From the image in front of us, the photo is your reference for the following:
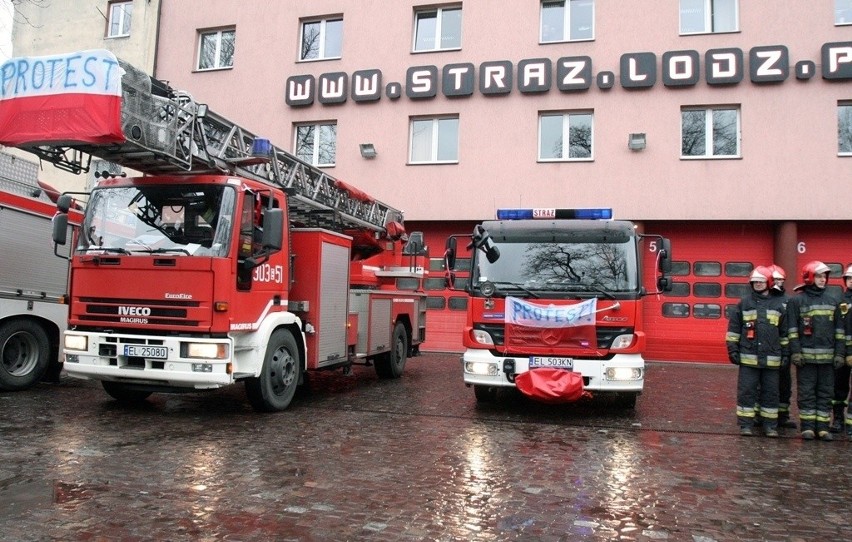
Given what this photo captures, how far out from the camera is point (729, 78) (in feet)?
46.6

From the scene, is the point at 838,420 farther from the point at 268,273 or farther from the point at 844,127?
the point at 844,127

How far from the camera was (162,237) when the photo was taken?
22.2 ft

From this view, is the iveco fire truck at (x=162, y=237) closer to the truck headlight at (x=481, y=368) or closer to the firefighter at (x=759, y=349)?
the truck headlight at (x=481, y=368)

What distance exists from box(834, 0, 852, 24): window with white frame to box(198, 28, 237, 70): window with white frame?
48.9ft

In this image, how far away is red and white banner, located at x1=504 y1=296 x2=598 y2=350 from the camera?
24.0 ft

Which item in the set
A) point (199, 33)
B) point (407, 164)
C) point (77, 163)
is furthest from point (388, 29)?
point (77, 163)

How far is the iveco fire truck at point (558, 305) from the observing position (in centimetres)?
727

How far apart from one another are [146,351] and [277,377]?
5.07ft

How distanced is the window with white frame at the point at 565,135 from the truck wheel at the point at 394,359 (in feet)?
20.9

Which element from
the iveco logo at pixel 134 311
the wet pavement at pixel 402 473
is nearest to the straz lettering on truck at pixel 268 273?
the iveco logo at pixel 134 311

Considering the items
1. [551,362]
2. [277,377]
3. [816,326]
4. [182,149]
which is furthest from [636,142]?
[182,149]

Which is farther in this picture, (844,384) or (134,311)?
(844,384)

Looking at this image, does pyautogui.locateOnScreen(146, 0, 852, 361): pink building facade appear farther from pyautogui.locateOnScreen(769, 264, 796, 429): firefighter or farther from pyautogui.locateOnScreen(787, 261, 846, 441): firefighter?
pyautogui.locateOnScreen(787, 261, 846, 441): firefighter

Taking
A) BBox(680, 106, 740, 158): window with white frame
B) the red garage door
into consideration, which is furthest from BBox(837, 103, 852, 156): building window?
the red garage door
